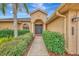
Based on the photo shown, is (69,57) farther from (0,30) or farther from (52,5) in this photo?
(0,30)

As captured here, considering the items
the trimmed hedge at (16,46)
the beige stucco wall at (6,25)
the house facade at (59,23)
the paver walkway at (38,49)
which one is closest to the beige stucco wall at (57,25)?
the house facade at (59,23)

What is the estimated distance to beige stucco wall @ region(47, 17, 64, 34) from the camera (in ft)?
16.2

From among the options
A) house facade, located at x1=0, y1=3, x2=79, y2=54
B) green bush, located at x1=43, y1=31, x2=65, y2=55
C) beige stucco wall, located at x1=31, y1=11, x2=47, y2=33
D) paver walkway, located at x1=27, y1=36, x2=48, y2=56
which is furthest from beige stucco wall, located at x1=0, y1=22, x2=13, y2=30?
green bush, located at x1=43, y1=31, x2=65, y2=55

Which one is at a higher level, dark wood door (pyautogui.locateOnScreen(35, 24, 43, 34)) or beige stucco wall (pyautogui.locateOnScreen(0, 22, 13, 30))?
beige stucco wall (pyautogui.locateOnScreen(0, 22, 13, 30))

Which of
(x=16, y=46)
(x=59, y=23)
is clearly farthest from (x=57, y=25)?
(x=16, y=46)

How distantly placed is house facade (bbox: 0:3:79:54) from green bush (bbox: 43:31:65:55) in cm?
9

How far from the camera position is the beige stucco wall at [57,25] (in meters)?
4.95

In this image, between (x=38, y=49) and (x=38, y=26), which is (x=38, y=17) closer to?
(x=38, y=26)

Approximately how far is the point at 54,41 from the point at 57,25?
340 mm

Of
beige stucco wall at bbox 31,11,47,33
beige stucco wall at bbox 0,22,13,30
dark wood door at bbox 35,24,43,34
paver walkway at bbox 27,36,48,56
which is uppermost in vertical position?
beige stucco wall at bbox 31,11,47,33

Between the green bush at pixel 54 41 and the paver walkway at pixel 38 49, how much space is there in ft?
0.34

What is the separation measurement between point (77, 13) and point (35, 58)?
1.24m

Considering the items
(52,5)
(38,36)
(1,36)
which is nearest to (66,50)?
(38,36)

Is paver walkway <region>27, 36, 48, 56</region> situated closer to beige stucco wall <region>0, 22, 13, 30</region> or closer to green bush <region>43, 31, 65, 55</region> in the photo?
green bush <region>43, 31, 65, 55</region>
